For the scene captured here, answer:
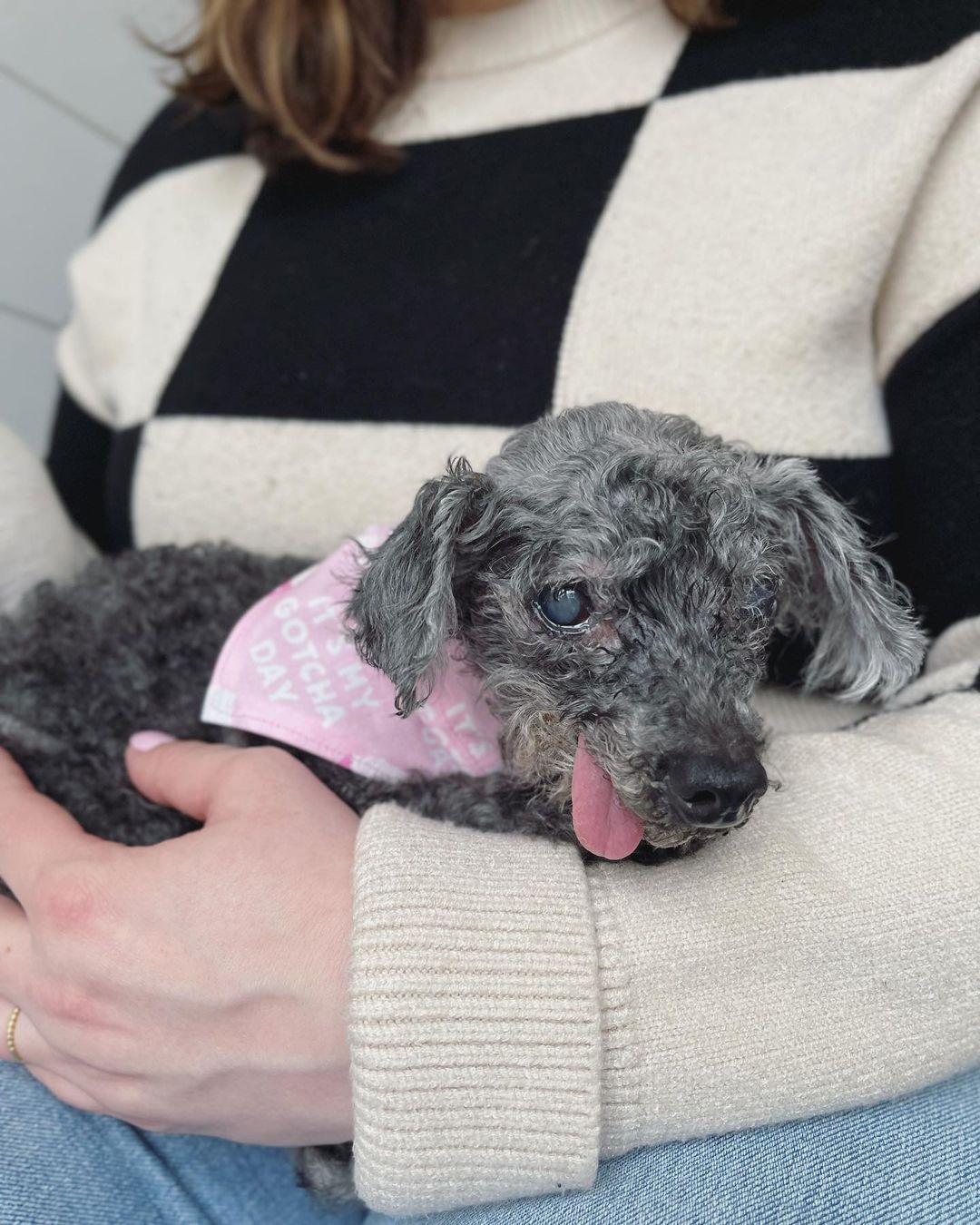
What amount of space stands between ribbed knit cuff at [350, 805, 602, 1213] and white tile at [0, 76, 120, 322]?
8.58 ft

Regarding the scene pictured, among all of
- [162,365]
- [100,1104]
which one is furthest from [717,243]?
[100,1104]

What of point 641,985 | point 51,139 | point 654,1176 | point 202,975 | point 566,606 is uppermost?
point 51,139

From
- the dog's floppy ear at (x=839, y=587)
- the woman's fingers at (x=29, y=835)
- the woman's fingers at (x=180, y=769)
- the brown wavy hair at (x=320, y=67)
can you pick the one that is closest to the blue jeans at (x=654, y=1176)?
the woman's fingers at (x=29, y=835)

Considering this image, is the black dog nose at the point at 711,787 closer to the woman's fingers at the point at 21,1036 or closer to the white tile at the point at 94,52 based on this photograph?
the woman's fingers at the point at 21,1036

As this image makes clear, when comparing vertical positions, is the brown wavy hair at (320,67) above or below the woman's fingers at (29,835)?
above

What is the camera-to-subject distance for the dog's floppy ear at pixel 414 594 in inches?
38.2

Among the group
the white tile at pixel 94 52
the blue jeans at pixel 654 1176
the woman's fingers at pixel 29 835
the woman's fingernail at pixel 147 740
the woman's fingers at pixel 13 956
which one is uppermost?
the white tile at pixel 94 52

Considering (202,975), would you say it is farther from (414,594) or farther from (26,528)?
(26,528)

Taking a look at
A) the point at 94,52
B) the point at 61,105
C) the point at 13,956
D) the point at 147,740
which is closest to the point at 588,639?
the point at 147,740

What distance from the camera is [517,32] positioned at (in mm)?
1675

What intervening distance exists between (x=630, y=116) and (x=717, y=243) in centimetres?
34

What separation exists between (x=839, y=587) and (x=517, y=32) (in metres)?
1.24

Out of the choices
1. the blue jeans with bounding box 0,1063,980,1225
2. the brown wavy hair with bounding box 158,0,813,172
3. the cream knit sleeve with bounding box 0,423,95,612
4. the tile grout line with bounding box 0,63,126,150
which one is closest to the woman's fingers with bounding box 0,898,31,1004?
the blue jeans with bounding box 0,1063,980,1225

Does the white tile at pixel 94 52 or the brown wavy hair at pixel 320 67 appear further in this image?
the white tile at pixel 94 52
